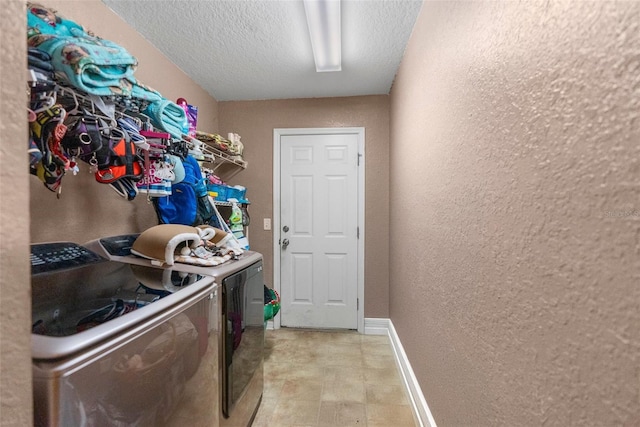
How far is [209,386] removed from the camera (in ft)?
3.76

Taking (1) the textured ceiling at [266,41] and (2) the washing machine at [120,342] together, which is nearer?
(2) the washing machine at [120,342]

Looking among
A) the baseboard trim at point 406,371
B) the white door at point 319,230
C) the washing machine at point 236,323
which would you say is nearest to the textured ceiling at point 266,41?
the white door at point 319,230

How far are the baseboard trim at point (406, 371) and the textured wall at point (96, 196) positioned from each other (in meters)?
2.06

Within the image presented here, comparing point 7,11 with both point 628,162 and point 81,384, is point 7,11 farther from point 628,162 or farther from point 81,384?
point 628,162

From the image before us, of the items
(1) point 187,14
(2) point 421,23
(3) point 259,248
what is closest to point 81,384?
(1) point 187,14

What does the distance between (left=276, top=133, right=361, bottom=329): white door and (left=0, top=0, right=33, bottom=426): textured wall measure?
2590 millimetres

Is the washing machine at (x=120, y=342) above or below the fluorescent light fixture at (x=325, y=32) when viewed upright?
below

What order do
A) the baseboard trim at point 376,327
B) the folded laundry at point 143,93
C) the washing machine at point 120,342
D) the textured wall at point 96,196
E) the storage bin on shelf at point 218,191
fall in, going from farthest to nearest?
the baseboard trim at point 376,327
the storage bin on shelf at point 218,191
the textured wall at point 96,196
the folded laundry at point 143,93
the washing machine at point 120,342

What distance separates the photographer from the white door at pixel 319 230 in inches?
116

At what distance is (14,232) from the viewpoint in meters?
0.39

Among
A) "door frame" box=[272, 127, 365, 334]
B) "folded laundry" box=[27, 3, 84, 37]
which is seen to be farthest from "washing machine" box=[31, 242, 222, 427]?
"door frame" box=[272, 127, 365, 334]

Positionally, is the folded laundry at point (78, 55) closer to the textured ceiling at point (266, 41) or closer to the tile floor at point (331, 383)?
the textured ceiling at point (266, 41)

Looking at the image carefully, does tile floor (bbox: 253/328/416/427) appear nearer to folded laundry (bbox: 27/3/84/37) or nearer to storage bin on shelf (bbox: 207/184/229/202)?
storage bin on shelf (bbox: 207/184/229/202)

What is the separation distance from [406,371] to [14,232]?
2.13 metres
